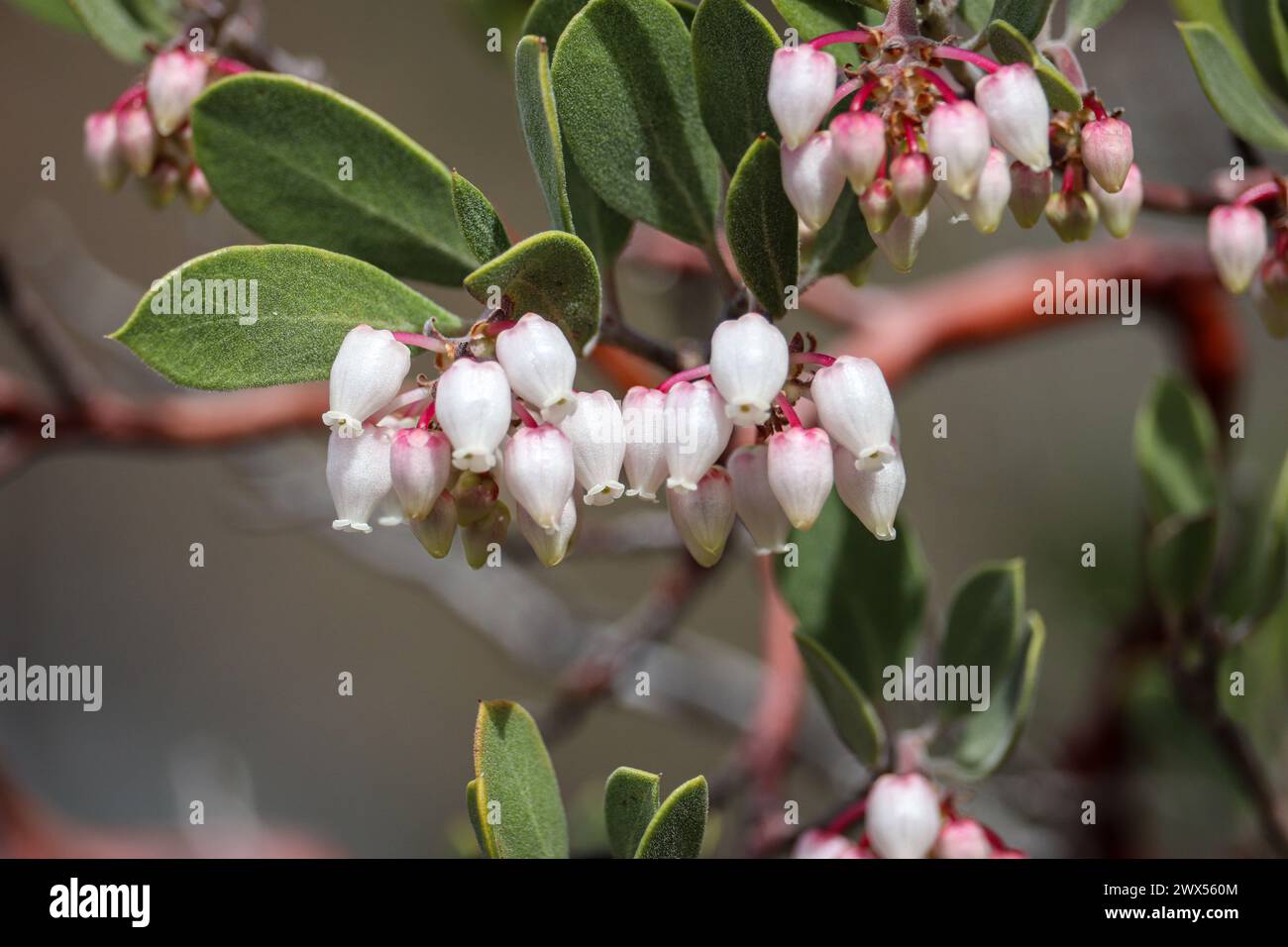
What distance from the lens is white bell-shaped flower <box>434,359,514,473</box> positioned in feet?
1.71

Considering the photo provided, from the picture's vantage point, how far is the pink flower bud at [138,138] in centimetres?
76

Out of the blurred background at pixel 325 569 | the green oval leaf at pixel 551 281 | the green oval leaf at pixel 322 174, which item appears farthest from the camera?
the blurred background at pixel 325 569

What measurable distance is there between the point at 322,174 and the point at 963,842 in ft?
1.74

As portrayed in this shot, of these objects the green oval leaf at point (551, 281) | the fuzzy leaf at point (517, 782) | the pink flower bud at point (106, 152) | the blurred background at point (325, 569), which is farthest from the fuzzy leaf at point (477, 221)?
the blurred background at point (325, 569)

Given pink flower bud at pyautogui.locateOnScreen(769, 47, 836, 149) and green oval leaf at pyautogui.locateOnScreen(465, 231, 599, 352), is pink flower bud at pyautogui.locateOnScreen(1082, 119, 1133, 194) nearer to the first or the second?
pink flower bud at pyautogui.locateOnScreen(769, 47, 836, 149)

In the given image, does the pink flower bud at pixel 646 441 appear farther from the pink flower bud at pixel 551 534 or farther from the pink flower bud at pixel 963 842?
the pink flower bud at pixel 963 842

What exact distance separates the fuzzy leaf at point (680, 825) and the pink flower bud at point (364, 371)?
0.24 metres

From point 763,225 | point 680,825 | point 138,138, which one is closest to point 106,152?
point 138,138

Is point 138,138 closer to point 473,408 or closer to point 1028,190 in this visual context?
point 473,408

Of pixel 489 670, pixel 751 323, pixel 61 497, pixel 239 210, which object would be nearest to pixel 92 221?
pixel 61 497

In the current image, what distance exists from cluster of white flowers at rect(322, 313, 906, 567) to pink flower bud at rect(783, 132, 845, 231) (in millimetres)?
55

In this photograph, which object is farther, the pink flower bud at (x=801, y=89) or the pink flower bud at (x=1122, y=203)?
the pink flower bud at (x=1122, y=203)

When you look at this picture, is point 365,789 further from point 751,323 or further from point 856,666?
point 751,323

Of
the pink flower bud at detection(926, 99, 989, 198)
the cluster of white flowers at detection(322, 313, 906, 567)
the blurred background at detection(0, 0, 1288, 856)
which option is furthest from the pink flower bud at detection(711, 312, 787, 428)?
Answer: the blurred background at detection(0, 0, 1288, 856)
